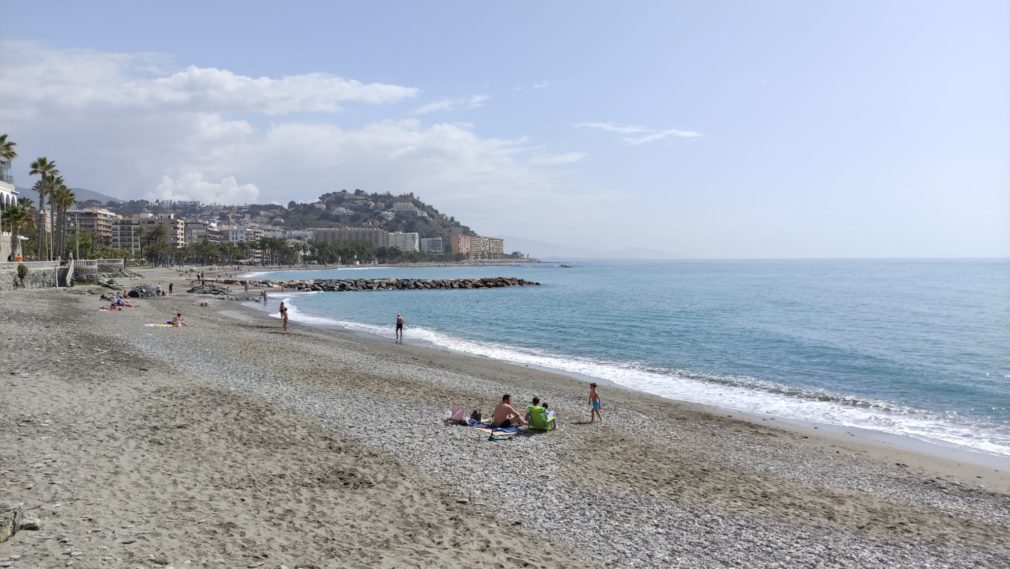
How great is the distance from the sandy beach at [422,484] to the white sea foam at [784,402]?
1621mm

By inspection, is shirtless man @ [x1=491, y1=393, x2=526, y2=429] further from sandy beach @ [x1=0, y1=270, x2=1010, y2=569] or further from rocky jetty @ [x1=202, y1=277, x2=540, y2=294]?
rocky jetty @ [x1=202, y1=277, x2=540, y2=294]

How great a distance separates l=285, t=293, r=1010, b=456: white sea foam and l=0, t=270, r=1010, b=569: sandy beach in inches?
63.8

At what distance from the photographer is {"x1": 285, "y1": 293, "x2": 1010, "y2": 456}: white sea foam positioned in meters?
15.7

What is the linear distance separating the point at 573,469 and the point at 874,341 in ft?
97.8

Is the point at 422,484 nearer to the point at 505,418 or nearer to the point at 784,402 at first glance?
the point at 505,418

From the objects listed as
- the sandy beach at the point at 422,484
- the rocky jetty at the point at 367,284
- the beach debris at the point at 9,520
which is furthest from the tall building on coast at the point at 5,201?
the beach debris at the point at 9,520

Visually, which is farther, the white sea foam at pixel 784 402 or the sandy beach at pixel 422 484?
the white sea foam at pixel 784 402

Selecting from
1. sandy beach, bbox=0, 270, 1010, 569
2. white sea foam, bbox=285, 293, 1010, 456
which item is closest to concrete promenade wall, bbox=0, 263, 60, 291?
sandy beach, bbox=0, 270, 1010, 569

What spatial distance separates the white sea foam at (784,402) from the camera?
15.7 meters

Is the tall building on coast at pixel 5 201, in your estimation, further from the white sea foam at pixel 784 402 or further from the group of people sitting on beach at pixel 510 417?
the group of people sitting on beach at pixel 510 417

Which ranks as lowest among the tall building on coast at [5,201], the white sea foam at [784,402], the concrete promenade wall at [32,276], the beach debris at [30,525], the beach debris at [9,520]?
the white sea foam at [784,402]

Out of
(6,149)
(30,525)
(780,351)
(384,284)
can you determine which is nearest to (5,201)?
(6,149)

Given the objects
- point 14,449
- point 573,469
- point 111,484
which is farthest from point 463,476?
point 14,449

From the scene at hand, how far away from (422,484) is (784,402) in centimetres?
1434
